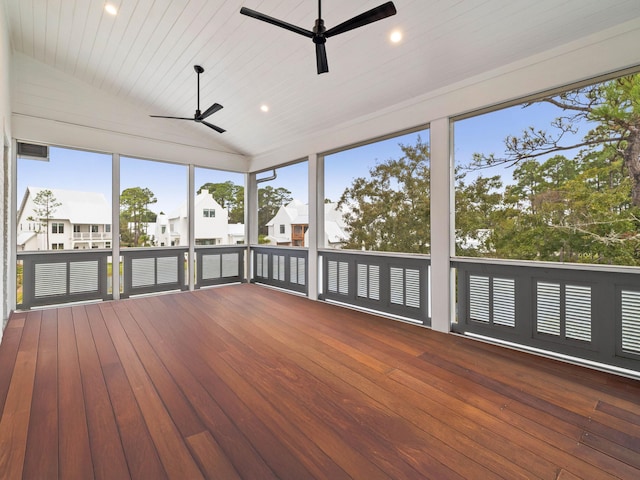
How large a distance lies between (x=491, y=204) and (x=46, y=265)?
6416 mm

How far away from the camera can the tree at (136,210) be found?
18.1 ft

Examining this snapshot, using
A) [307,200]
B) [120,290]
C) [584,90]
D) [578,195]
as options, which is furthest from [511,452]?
[120,290]

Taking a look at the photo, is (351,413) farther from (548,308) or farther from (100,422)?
(548,308)

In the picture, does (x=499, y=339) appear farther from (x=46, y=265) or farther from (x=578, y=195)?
(x=46, y=265)

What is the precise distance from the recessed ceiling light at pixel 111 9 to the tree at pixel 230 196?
3.26 m

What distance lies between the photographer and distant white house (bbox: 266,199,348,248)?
513cm

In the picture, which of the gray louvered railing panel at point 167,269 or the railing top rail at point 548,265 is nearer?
the railing top rail at point 548,265

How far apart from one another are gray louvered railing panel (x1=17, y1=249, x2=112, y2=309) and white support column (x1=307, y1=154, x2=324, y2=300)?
359cm

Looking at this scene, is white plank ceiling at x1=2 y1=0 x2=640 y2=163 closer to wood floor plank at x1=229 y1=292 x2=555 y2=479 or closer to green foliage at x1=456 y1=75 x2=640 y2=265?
green foliage at x1=456 y1=75 x2=640 y2=265

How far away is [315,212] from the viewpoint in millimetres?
5344

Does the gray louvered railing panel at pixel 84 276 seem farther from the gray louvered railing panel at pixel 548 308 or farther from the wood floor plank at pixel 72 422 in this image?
the gray louvered railing panel at pixel 548 308

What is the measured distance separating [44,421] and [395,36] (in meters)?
4.18

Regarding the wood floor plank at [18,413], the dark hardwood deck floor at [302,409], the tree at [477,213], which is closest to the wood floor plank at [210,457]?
the dark hardwood deck floor at [302,409]

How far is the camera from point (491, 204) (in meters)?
3.40
